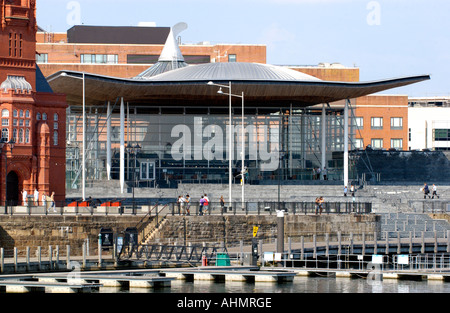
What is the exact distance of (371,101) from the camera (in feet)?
495

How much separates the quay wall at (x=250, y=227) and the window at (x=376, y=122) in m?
79.5

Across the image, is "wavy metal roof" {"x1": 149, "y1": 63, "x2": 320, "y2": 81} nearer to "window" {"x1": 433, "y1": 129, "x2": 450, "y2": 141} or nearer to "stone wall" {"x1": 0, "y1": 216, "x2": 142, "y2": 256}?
"stone wall" {"x1": 0, "y1": 216, "x2": 142, "y2": 256}

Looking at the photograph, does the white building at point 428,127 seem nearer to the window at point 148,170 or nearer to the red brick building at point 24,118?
the window at point 148,170

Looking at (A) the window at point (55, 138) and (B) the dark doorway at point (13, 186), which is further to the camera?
(A) the window at point (55, 138)

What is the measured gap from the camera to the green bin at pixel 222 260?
5719 centimetres

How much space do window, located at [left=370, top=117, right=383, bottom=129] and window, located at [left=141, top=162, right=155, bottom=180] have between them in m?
52.5

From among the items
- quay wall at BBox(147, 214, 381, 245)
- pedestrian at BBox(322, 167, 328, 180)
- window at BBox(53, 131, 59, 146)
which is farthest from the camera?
pedestrian at BBox(322, 167, 328, 180)

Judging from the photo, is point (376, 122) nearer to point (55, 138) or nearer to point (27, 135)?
point (55, 138)

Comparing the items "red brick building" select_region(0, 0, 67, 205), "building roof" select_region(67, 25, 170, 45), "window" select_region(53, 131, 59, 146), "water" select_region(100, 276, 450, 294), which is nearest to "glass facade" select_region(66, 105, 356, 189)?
"window" select_region(53, 131, 59, 146)

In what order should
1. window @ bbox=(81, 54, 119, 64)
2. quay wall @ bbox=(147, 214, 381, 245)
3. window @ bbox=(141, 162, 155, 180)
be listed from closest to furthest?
1. quay wall @ bbox=(147, 214, 381, 245)
2. window @ bbox=(141, 162, 155, 180)
3. window @ bbox=(81, 54, 119, 64)

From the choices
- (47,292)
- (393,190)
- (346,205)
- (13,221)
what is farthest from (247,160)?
(47,292)

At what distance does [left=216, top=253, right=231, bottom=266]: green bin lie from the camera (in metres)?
57.2

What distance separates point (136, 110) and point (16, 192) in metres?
33.8

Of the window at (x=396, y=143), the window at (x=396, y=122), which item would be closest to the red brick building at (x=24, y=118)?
the window at (x=396, y=122)
